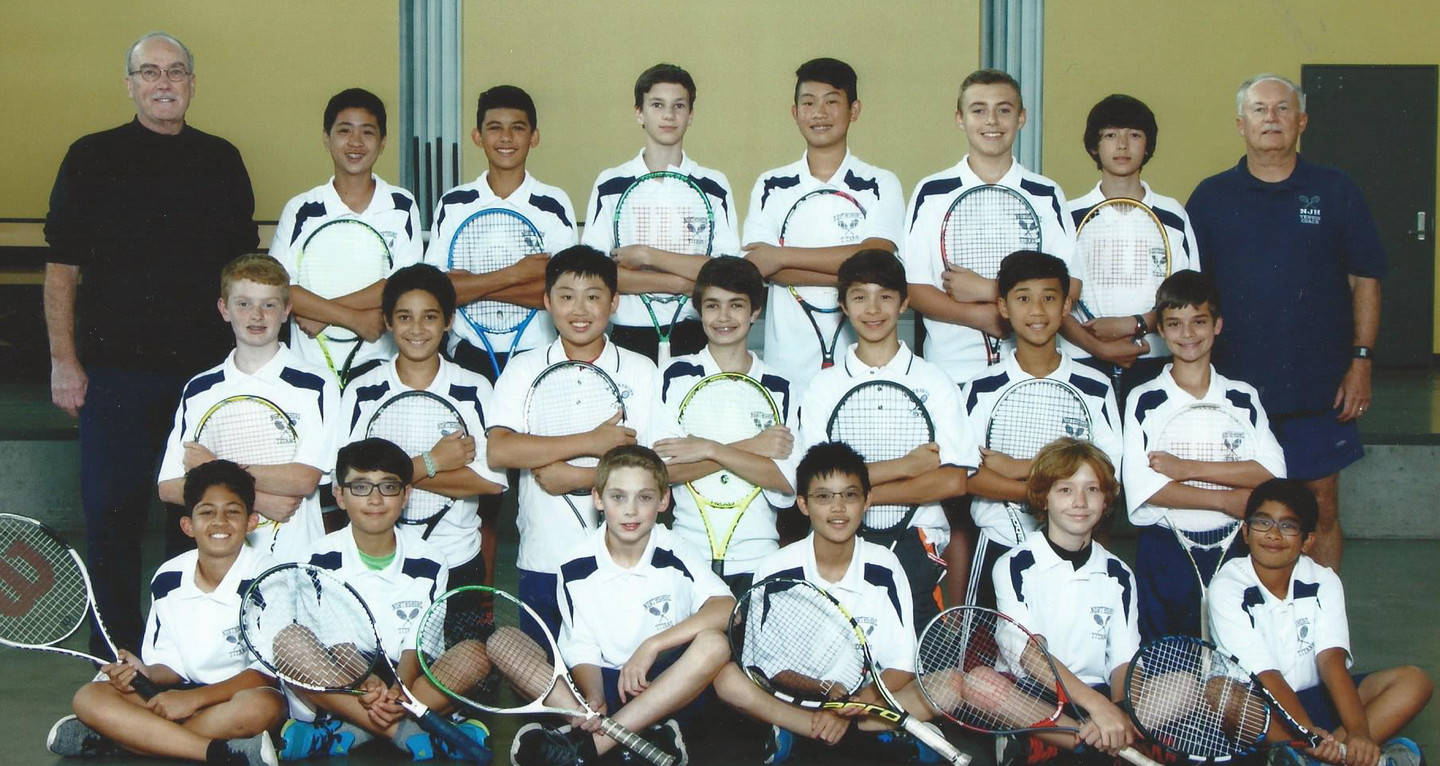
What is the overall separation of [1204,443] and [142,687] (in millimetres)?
3078

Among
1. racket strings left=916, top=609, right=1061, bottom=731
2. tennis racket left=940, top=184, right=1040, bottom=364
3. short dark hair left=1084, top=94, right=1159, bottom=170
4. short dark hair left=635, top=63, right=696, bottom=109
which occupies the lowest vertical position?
racket strings left=916, top=609, right=1061, bottom=731

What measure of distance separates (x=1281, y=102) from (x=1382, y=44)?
6755 mm

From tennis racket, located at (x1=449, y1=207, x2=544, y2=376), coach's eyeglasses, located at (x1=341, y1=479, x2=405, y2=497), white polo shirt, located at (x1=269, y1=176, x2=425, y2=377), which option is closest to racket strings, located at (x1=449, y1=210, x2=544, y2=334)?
tennis racket, located at (x1=449, y1=207, x2=544, y2=376)

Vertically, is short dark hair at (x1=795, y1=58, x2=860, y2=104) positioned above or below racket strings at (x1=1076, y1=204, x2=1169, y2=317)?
above

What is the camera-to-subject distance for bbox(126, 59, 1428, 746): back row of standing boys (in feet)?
13.3

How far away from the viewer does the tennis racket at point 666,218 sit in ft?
15.5

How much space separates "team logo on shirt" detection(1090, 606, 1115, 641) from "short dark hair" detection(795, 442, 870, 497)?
689mm

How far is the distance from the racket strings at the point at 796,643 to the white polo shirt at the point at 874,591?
0.42ft

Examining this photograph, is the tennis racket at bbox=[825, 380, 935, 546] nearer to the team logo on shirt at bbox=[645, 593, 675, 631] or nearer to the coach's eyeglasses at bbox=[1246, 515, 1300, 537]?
the team logo on shirt at bbox=[645, 593, 675, 631]

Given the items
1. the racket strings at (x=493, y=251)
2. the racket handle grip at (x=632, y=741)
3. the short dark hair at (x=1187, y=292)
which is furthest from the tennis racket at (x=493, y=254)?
the short dark hair at (x=1187, y=292)

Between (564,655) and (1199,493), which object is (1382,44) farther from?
(564,655)

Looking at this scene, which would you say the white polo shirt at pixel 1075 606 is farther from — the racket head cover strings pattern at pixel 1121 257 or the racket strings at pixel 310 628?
the racket strings at pixel 310 628

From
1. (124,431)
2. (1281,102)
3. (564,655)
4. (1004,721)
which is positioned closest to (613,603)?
(564,655)

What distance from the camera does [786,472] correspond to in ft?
13.6
